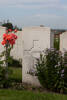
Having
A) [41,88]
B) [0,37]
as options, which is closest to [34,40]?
[0,37]

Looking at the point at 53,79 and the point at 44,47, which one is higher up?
the point at 44,47

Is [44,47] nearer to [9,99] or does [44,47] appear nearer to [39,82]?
[39,82]

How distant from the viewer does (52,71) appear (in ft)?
18.8

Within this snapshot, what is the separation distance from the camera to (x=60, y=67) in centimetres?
578

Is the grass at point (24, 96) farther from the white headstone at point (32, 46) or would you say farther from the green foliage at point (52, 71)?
the white headstone at point (32, 46)

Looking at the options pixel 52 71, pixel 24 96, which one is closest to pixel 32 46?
pixel 52 71

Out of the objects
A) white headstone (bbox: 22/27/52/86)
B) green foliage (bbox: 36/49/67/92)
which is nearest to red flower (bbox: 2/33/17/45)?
white headstone (bbox: 22/27/52/86)

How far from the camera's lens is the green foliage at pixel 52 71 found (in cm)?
571

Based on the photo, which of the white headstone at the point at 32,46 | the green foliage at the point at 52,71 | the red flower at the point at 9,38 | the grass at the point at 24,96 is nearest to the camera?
the grass at the point at 24,96

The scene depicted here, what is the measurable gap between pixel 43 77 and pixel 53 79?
34 cm

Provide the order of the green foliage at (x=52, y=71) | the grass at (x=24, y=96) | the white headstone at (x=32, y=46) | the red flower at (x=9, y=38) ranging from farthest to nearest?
the white headstone at (x=32, y=46) → the red flower at (x=9, y=38) → the green foliage at (x=52, y=71) → the grass at (x=24, y=96)

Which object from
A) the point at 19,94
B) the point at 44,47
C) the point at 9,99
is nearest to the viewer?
the point at 9,99

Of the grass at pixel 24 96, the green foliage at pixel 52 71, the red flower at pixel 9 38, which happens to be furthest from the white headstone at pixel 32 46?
the grass at pixel 24 96

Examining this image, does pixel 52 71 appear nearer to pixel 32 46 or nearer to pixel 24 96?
pixel 24 96
